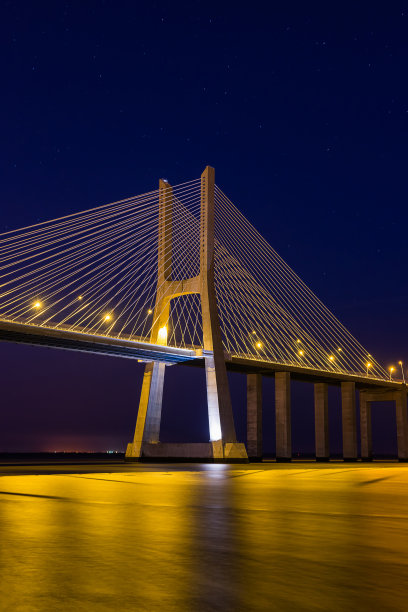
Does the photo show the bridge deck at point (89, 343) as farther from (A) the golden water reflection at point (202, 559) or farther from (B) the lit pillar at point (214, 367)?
(A) the golden water reflection at point (202, 559)

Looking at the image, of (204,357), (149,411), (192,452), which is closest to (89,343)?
(204,357)

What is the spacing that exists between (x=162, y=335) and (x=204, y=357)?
344 centimetres

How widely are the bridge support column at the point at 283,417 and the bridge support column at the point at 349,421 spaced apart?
12.0m

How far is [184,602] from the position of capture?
3.66 meters

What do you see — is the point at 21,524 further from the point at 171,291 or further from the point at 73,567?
the point at 171,291

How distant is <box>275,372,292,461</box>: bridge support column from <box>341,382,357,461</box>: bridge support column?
12.0 metres

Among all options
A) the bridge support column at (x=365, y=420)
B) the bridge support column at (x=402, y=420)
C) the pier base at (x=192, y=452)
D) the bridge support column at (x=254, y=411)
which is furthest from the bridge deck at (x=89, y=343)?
the bridge support column at (x=365, y=420)

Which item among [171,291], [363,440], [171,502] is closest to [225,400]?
[171,291]

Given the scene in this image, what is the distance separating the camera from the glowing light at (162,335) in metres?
47.1

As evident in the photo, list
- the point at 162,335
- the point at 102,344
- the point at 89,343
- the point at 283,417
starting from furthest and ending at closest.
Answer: the point at 283,417 → the point at 162,335 → the point at 102,344 → the point at 89,343

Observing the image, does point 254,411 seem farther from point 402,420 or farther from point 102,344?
point 102,344

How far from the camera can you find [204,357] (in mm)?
46375

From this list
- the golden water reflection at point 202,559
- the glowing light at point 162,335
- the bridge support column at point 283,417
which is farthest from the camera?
the bridge support column at point 283,417

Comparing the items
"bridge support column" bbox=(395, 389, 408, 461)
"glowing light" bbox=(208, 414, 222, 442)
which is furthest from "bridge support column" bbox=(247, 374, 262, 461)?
"bridge support column" bbox=(395, 389, 408, 461)
